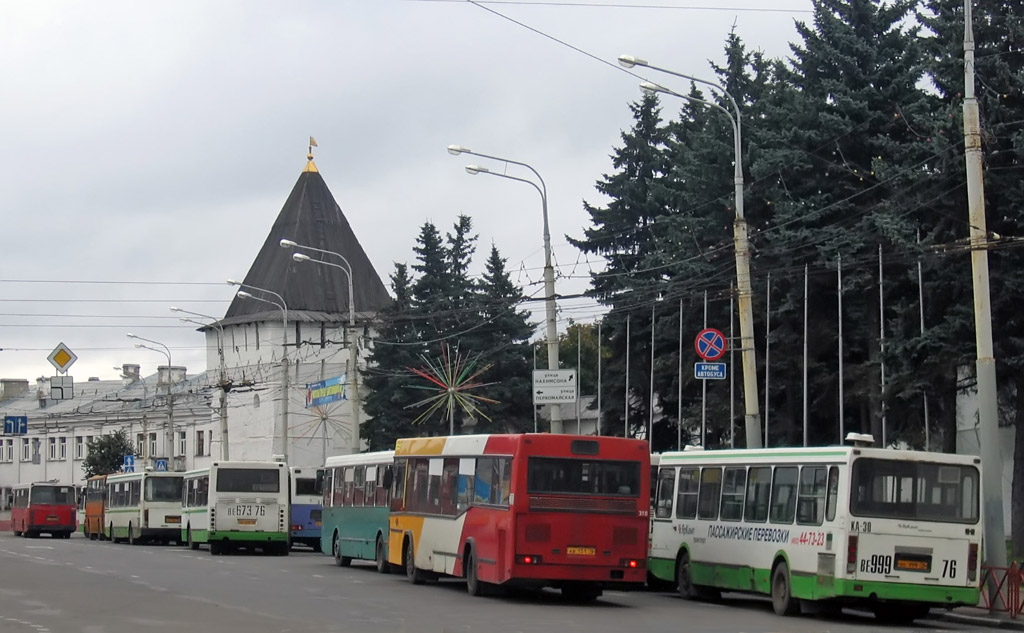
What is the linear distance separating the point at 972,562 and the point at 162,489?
35.6m

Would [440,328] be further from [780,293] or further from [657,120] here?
[780,293]

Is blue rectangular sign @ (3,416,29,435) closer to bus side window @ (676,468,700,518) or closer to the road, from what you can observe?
the road

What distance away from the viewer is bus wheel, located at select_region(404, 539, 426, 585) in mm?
28372

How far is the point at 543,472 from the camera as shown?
77.0 feet

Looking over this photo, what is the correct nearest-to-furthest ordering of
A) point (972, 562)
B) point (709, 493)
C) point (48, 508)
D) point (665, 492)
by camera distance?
1. point (972, 562)
2. point (709, 493)
3. point (665, 492)
4. point (48, 508)

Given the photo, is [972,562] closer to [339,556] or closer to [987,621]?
[987,621]

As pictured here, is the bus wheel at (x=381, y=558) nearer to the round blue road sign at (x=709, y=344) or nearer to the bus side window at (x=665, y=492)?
the bus side window at (x=665, y=492)

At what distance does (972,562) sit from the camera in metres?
21.2

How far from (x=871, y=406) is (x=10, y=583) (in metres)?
23.4

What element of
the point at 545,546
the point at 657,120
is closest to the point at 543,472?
the point at 545,546

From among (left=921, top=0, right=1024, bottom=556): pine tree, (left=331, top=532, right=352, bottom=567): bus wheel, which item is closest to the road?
(left=331, top=532, right=352, bottom=567): bus wheel

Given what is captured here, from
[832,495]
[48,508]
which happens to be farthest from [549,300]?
[48,508]

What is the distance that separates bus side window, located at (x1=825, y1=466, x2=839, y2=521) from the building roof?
70.1 m

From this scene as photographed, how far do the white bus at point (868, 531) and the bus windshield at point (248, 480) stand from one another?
2165 cm
